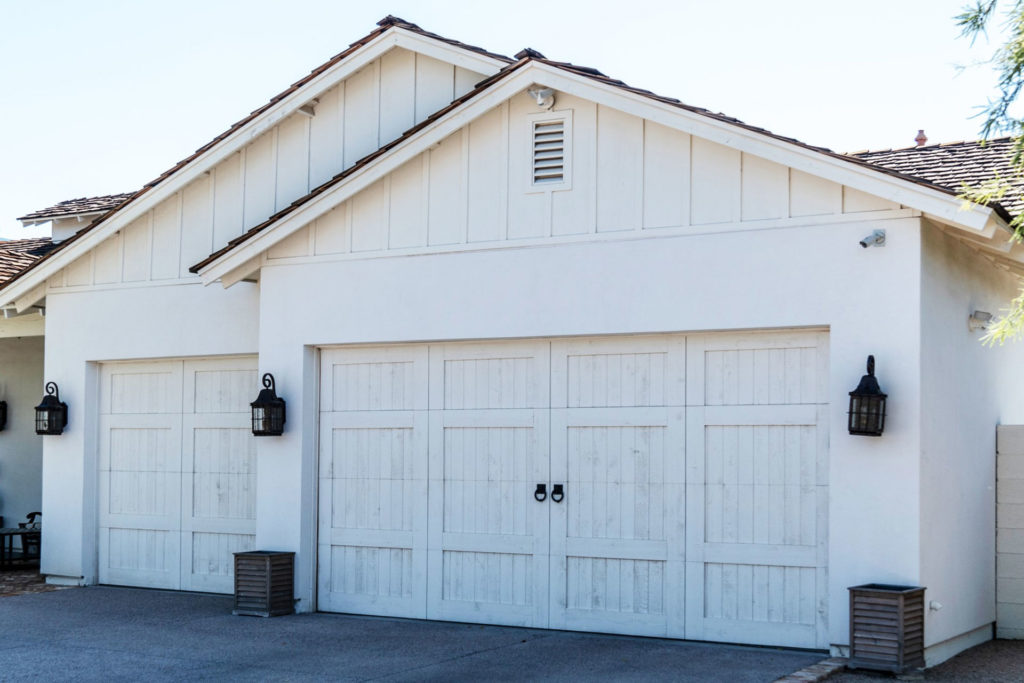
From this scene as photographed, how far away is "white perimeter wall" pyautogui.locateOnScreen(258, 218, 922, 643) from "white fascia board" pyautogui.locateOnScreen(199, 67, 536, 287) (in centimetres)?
34

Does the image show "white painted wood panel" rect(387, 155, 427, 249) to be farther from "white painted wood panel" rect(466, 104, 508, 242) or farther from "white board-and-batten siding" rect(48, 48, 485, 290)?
"white board-and-batten siding" rect(48, 48, 485, 290)

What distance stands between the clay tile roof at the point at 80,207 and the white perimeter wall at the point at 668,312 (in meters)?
6.05

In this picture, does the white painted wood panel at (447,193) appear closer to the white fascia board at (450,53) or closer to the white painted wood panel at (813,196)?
the white fascia board at (450,53)

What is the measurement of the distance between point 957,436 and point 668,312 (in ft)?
7.84

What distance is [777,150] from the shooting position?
Answer: 29.6 ft

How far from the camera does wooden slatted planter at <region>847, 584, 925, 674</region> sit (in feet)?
27.0

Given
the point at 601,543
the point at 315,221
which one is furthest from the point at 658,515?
the point at 315,221

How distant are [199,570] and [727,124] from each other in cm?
710

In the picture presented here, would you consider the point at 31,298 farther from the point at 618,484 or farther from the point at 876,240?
the point at 876,240

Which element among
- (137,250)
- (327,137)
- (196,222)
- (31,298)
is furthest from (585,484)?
(31,298)

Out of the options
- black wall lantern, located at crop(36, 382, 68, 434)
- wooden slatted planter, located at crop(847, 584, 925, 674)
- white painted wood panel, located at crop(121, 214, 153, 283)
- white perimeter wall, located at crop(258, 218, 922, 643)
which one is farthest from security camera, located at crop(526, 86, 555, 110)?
black wall lantern, located at crop(36, 382, 68, 434)

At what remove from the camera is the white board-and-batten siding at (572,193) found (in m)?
9.31

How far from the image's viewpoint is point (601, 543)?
9891 millimetres

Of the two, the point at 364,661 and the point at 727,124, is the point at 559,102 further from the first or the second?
the point at 364,661
